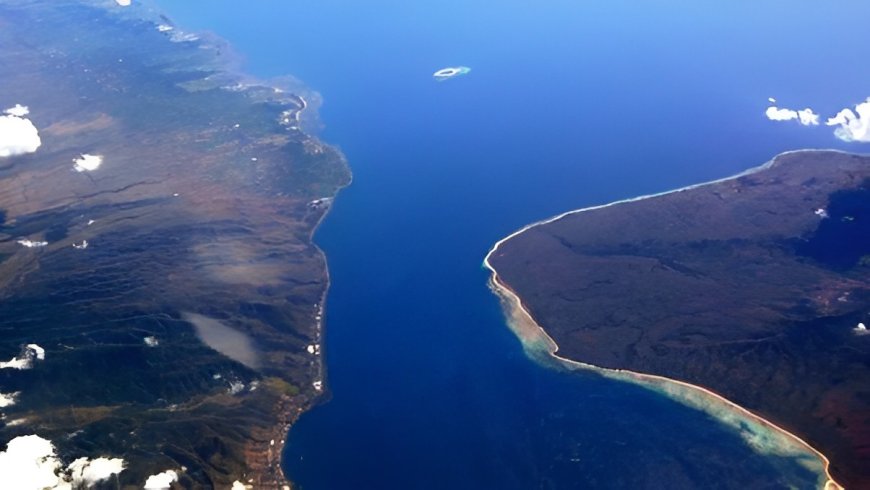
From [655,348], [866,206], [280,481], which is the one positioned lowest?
[280,481]

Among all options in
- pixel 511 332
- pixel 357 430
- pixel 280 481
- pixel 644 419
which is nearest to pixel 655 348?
pixel 644 419

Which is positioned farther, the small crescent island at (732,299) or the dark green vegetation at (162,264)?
the dark green vegetation at (162,264)

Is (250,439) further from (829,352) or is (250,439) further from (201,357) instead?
(829,352)

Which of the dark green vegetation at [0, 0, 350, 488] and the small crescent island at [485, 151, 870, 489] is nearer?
the small crescent island at [485, 151, 870, 489]

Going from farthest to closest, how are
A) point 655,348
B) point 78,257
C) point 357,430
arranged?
point 78,257 → point 655,348 → point 357,430
